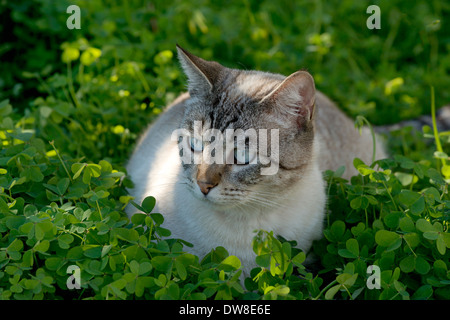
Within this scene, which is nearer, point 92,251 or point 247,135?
point 92,251

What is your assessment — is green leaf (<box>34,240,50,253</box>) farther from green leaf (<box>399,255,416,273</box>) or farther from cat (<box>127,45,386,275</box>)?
green leaf (<box>399,255,416,273</box>)

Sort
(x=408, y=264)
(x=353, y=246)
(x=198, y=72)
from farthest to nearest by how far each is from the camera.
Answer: (x=198, y=72) → (x=353, y=246) → (x=408, y=264)

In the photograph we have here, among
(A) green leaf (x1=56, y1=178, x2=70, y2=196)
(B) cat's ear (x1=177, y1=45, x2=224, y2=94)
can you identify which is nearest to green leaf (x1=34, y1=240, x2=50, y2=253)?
(A) green leaf (x1=56, y1=178, x2=70, y2=196)

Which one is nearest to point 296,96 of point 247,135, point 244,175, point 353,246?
point 247,135

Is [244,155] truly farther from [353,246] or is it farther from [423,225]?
[423,225]

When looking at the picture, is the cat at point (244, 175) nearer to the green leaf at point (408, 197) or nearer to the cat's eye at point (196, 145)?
the cat's eye at point (196, 145)

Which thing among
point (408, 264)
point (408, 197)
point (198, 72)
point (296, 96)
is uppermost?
point (198, 72)

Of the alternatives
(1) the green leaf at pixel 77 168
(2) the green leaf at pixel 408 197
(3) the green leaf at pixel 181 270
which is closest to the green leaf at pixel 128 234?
(3) the green leaf at pixel 181 270

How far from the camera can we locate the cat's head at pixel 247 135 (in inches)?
114

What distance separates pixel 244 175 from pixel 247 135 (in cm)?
22

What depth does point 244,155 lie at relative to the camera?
114 inches

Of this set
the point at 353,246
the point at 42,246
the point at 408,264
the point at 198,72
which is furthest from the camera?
the point at 198,72

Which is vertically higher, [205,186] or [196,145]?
[196,145]

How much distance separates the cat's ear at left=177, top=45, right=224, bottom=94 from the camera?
3115 mm
